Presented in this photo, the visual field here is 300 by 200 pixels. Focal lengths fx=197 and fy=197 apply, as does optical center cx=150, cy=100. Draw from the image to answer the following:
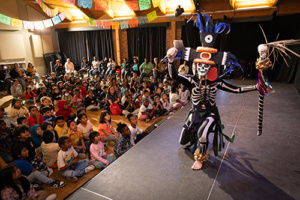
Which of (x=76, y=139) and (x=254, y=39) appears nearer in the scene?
(x=76, y=139)

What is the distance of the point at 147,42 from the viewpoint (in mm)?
9562


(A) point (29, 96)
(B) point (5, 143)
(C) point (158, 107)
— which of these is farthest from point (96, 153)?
(A) point (29, 96)

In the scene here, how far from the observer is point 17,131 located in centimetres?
274

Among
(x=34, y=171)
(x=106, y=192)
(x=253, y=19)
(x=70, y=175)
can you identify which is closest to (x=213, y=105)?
(x=106, y=192)

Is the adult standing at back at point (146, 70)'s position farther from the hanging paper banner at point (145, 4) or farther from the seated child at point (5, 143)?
the seated child at point (5, 143)

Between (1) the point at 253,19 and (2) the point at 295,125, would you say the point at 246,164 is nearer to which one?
(2) the point at 295,125

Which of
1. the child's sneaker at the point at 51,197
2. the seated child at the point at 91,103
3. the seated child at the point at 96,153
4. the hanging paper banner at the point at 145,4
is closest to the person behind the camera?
the child's sneaker at the point at 51,197

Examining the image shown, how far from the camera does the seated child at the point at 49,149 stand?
112 inches

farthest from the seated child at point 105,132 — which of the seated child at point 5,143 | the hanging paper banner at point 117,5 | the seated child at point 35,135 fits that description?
the hanging paper banner at point 117,5

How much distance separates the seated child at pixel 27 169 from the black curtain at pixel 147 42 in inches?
302

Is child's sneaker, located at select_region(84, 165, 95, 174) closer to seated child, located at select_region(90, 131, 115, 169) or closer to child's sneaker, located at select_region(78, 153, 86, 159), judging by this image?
seated child, located at select_region(90, 131, 115, 169)

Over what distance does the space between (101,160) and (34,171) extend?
0.88 metres

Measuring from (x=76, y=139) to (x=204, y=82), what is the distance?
2299mm

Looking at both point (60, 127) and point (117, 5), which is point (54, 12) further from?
point (60, 127)
